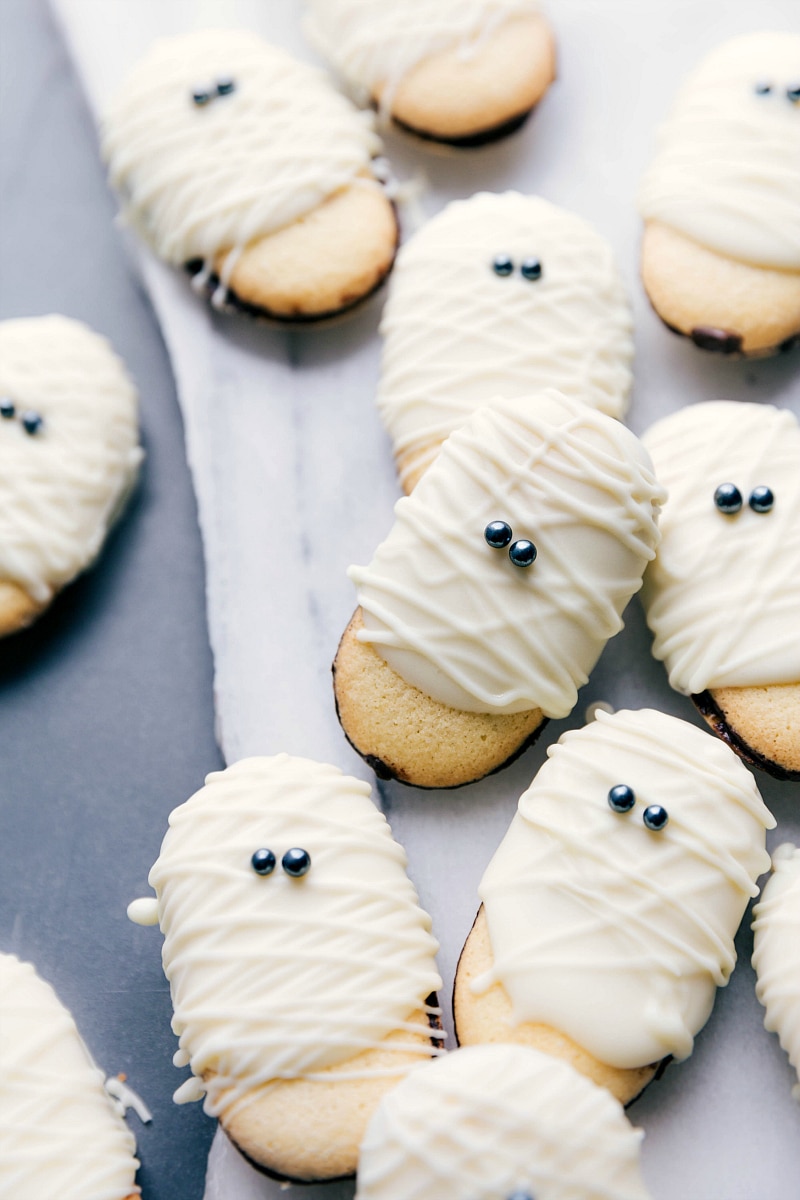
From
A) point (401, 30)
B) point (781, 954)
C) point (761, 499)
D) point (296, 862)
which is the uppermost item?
point (401, 30)

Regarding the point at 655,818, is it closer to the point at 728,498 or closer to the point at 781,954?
the point at 781,954

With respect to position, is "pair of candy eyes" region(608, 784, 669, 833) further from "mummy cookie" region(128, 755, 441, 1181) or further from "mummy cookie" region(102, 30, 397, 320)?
"mummy cookie" region(102, 30, 397, 320)

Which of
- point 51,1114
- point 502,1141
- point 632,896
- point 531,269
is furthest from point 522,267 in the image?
point 51,1114

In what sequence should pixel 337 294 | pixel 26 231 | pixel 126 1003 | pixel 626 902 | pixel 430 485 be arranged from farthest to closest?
pixel 26 231 → pixel 337 294 → pixel 126 1003 → pixel 430 485 → pixel 626 902

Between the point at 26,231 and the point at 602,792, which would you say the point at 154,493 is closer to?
the point at 26,231

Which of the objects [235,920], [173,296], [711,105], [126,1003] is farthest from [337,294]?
[126,1003]

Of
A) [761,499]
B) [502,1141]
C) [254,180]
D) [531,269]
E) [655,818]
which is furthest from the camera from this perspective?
[254,180]

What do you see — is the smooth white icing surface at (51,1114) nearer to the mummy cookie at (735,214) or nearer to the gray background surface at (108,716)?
the gray background surface at (108,716)
